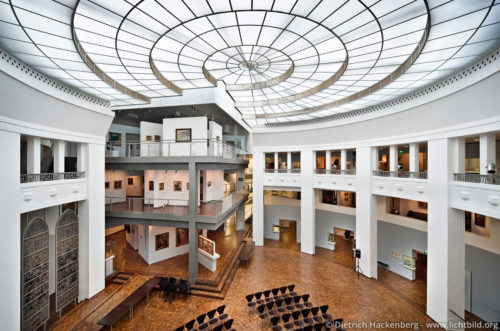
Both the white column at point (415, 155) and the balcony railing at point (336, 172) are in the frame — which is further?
the balcony railing at point (336, 172)

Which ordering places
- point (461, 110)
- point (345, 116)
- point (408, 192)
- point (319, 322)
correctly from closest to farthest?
1. point (461, 110)
2. point (319, 322)
3. point (408, 192)
4. point (345, 116)

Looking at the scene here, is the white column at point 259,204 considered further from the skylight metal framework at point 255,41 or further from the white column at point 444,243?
the white column at point 444,243

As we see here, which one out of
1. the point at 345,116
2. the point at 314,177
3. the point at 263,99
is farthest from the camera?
the point at 314,177

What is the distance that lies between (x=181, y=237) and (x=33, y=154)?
882 centimetres

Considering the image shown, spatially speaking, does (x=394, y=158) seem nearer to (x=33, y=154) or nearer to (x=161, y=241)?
(x=161, y=241)

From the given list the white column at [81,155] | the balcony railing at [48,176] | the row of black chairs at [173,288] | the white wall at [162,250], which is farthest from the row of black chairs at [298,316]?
the white column at [81,155]

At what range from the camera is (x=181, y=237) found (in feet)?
46.1

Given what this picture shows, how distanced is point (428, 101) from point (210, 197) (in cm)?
1280

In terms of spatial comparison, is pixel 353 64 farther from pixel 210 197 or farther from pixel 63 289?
pixel 63 289

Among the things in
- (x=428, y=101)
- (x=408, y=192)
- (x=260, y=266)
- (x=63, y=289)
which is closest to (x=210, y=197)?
(x=260, y=266)

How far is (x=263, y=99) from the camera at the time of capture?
12.2 metres

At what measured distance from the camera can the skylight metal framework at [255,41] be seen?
4.88 meters

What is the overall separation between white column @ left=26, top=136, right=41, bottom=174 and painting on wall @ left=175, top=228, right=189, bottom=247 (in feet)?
26.1

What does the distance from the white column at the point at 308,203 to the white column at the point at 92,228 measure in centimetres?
1202
